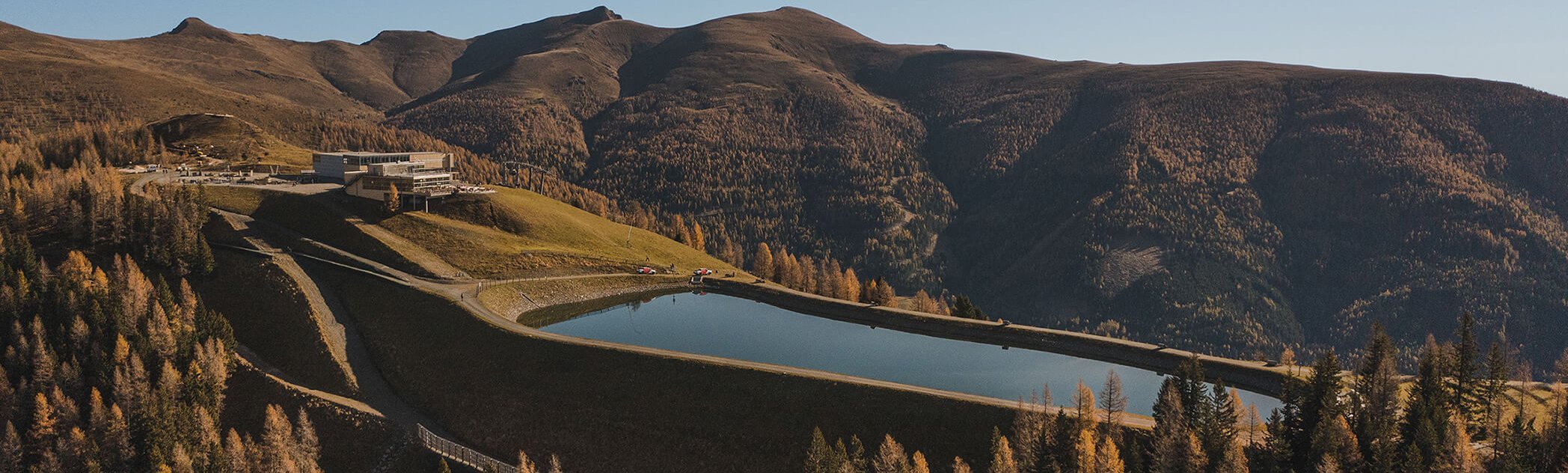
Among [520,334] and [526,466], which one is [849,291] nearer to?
[520,334]

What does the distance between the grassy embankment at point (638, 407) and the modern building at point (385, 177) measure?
137ft

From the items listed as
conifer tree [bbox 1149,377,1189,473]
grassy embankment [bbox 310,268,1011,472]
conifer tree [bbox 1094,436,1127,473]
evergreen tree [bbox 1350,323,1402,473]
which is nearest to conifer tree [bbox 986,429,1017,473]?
grassy embankment [bbox 310,268,1011,472]

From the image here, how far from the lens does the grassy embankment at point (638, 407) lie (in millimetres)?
68250

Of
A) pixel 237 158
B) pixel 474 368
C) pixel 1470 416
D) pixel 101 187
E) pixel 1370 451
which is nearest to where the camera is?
pixel 1370 451

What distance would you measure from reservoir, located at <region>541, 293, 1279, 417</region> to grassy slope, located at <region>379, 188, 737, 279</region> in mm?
17378

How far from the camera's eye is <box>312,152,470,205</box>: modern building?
12838 cm

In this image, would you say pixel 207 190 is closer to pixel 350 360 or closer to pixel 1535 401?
pixel 350 360

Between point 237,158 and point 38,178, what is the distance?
1521 inches

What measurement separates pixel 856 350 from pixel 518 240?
2377 inches

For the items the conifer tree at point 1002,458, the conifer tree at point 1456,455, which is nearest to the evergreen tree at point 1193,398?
the conifer tree at point 1002,458

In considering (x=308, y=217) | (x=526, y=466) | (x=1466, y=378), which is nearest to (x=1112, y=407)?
(x=1466, y=378)

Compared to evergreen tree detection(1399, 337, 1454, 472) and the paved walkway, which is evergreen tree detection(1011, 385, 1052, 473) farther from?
evergreen tree detection(1399, 337, 1454, 472)

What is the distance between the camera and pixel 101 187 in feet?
371

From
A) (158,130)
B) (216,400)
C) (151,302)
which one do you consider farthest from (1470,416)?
(158,130)
